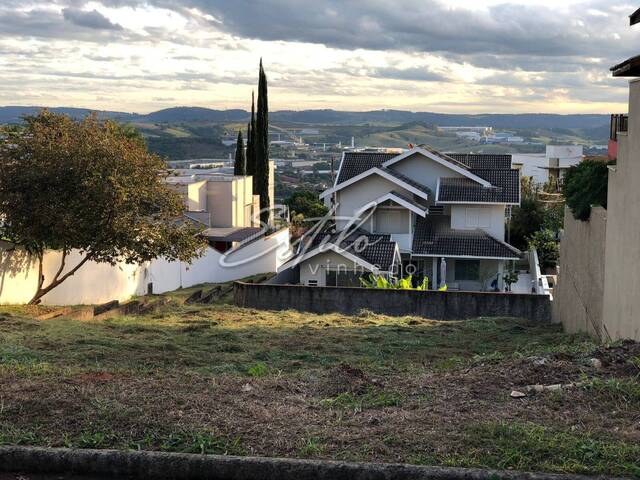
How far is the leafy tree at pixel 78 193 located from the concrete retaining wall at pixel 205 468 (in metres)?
13.5

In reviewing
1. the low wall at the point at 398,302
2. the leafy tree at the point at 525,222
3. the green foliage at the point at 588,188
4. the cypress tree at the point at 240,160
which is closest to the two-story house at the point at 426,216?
the leafy tree at the point at 525,222

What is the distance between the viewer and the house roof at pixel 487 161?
38812 mm

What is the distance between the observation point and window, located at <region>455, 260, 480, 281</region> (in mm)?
35031

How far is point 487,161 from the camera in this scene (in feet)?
130

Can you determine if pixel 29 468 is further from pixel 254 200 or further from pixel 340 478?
pixel 254 200

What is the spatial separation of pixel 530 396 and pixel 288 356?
5637 millimetres

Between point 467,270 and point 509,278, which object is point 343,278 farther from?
point 509,278

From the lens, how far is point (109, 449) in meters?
A: 5.38

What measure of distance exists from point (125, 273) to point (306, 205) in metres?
35.5

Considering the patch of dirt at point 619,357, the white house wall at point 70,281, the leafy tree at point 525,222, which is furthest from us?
the leafy tree at point 525,222

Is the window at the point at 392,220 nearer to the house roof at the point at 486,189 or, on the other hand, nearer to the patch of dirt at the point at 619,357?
the house roof at the point at 486,189

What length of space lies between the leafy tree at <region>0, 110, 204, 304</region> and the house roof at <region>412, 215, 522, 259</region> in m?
Answer: 16.8

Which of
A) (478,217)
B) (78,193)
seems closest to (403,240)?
(478,217)

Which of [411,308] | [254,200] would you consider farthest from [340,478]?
[254,200]
